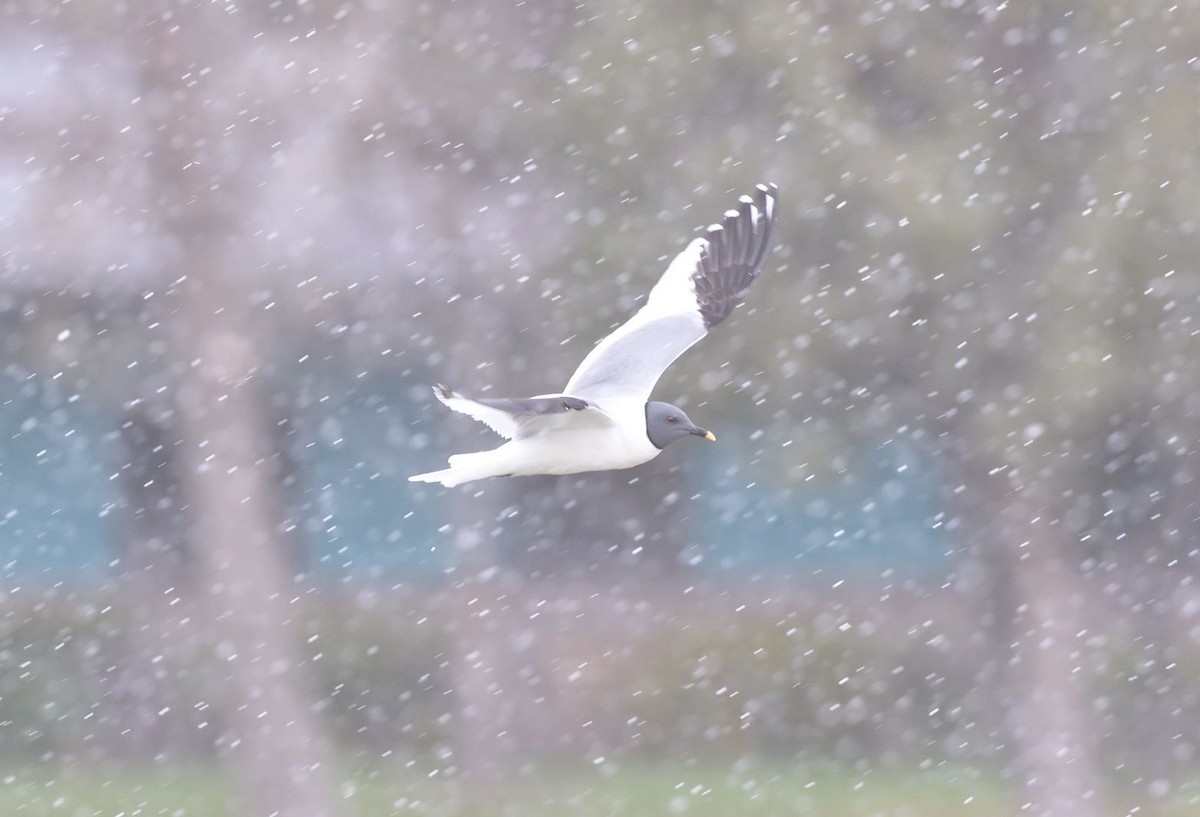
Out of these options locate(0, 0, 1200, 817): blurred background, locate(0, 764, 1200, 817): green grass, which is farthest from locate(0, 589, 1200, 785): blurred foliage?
locate(0, 764, 1200, 817): green grass

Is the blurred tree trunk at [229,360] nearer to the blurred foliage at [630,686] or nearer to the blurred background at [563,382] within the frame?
the blurred background at [563,382]

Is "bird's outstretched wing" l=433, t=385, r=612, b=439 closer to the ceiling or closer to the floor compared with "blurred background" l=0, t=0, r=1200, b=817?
closer to the floor

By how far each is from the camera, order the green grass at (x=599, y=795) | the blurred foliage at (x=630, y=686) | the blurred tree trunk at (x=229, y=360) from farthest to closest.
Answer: the blurred foliage at (x=630, y=686), the green grass at (x=599, y=795), the blurred tree trunk at (x=229, y=360)

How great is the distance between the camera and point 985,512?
11789 millimetres

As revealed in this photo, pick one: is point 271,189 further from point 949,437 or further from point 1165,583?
point 1165,583

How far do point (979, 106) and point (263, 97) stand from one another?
4250mm

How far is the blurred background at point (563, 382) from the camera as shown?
34.3ft

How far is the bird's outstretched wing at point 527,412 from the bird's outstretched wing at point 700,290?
2.48ft

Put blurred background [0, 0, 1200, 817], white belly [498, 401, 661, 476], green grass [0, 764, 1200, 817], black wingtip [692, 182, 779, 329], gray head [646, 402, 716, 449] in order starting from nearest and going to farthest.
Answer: white belly [498, 401, 661, 476] → gray head [646, 402, 716, 449] → black wingtip [692, 182, 779, 329] → blurred background [0, 0, 1200, 817] → green grass [0, 764, 1200, 817]

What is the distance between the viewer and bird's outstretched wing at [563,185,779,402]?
6.35 m

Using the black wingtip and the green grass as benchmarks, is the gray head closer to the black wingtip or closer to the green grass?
the black wingtip

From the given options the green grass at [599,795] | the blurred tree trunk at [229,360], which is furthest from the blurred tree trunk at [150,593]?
the blurred tree trunk at [229,360]

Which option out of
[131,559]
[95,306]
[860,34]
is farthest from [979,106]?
[131,559]

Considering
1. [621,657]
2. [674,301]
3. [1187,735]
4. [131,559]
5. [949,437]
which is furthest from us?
[131,559]
